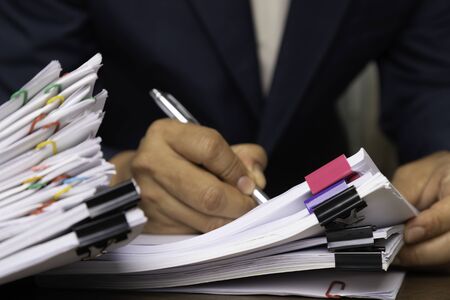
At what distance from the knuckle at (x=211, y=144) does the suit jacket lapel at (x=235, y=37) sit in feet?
1.22

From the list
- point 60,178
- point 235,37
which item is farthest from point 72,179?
point 235,37

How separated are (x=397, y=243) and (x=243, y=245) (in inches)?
5.2

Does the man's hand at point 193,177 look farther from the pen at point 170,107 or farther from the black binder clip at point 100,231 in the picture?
the black binder clip at point 100,231

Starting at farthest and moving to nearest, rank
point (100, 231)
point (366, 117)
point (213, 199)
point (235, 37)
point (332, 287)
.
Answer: point (366, 117) → point (235, 37) → point (213, 199) → point (332, 287) → point (100, 231)

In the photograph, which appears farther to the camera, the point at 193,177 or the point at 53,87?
the point at 193,177

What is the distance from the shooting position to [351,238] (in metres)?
0.48

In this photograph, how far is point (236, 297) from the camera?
1.72 feet

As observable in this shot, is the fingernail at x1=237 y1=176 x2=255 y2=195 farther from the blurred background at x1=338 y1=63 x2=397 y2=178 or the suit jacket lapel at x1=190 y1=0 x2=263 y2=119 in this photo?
the blurred background at x1=338 y1=63 x2=397 y2=178

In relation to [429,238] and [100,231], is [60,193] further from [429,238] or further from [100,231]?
[429,238]

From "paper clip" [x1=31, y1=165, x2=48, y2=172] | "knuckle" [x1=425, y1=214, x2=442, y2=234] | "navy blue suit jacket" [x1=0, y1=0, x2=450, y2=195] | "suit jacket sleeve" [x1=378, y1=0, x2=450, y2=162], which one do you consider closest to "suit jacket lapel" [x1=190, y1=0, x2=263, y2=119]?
"navy blue suit jacket" [x1=0, y1=0, x2=450, y2=195]

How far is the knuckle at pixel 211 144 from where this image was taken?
2.04 feet

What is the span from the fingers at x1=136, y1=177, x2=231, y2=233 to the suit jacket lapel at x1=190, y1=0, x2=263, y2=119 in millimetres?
337

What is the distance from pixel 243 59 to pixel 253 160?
1.16ft

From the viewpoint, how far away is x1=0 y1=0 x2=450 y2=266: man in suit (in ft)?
3.04
